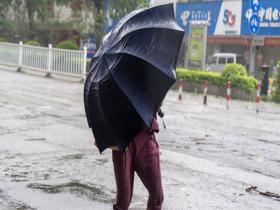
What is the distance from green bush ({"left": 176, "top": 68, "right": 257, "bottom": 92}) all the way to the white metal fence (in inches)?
158

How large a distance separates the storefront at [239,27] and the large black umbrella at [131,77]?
28.6m

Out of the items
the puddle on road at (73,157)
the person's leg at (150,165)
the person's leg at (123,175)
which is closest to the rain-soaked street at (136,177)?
the puddle on road at (73,157)

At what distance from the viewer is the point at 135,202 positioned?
590 cm

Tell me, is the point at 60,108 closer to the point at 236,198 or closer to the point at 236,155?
the point at 236,155

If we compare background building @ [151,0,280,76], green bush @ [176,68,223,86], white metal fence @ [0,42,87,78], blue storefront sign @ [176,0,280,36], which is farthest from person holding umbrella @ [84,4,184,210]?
background building @ [151,0,280,76]

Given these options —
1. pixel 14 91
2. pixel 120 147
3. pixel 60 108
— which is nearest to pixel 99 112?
pixel 120 147

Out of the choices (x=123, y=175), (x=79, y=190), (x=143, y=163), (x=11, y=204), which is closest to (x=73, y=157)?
(x=79, y=190)

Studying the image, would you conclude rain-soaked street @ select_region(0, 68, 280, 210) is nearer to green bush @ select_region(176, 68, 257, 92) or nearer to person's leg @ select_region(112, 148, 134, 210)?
person's leg @ select_region(112, 148, 134, 210)

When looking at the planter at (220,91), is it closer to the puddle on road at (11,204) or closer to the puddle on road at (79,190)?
the puddle on road at (79,190)

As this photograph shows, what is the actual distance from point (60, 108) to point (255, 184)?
779 centimetres

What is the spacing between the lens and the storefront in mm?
32062

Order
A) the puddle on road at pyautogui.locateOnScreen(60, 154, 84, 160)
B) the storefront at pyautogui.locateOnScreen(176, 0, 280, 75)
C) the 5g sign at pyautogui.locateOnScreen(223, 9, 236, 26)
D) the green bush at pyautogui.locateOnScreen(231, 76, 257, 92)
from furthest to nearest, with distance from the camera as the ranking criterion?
the 5g sign at pyautogui.locateOnScreen(223, 9, 236, 26), the storefront at pyautogui.locateOnScreen(176, 0, 280, 75), the green bush at pyautogui.locateOnScreen(231, 76, 257, 92), the puddle on road at pyautogui.locateOnScreen(60, 154, 84, 160)

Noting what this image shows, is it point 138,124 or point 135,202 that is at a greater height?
point 138,124

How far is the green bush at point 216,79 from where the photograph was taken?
19328 mm
